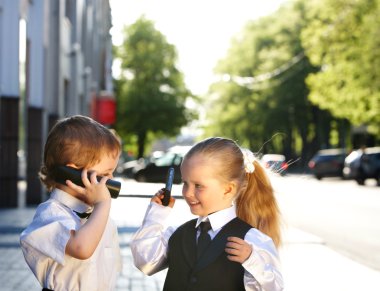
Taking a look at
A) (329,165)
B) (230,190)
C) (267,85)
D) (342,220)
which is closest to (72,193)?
(230,190)

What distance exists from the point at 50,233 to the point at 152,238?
16.6 inches

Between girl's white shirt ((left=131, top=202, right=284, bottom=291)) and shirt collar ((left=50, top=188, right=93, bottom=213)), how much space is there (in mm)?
263

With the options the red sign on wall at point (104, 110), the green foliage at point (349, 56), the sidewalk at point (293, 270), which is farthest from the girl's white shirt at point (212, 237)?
the green foliage at point (349, 56)

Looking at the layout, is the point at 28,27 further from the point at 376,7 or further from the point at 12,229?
the point at 376,7

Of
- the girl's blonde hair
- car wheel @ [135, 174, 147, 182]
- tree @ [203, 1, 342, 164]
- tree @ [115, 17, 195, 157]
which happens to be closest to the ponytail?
the girl's blonde hair

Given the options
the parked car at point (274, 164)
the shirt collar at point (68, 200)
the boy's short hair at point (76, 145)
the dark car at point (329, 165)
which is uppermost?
the boy's short hair at point (76, 145)

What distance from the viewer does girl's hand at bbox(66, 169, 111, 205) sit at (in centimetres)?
275

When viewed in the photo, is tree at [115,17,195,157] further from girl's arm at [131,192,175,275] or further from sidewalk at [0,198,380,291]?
girl's arm at [131,192,175,275]

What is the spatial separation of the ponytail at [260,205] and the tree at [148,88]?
5957cm

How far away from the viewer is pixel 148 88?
64812 mm

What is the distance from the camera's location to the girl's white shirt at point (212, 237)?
113 inches

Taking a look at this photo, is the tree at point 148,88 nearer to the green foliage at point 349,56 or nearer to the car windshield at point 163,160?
the green foliage at point 349,56

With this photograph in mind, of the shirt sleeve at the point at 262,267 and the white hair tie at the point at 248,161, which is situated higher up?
the white hair tie at the point at 248,161

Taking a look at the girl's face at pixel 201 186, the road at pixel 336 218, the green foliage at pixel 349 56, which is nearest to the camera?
the girl's face at pixel 201 186
